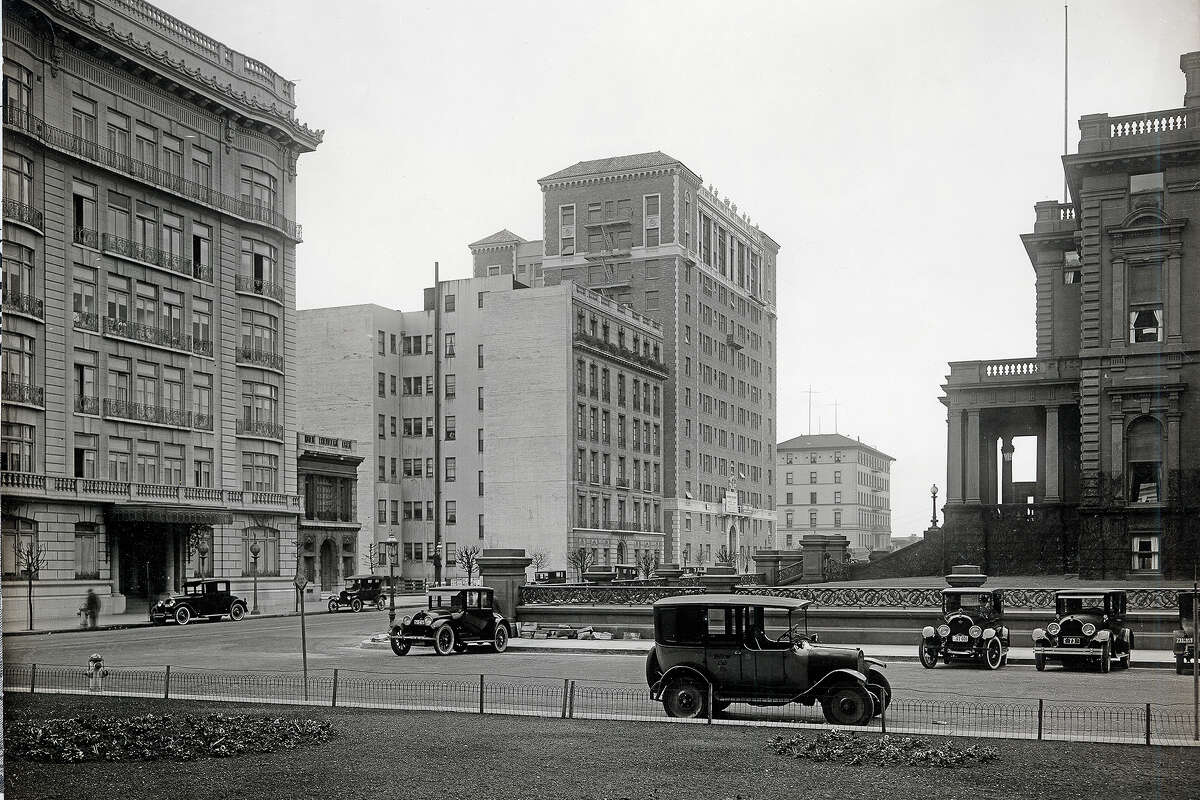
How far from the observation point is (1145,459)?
835 inches

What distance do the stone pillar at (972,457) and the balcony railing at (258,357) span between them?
1966 cm

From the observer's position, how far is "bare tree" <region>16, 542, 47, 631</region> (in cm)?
1521

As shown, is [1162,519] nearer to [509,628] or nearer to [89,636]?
[509,628]

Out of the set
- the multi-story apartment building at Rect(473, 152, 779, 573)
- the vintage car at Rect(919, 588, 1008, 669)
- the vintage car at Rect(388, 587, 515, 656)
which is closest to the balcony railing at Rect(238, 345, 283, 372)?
the multi-story apartment building at Rect(473, 152, 779, 573)

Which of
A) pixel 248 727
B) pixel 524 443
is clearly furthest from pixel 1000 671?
pixel 524 443

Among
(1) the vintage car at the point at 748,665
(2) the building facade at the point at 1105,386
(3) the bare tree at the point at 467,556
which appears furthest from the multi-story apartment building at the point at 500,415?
(2) the building facade at the point at 1105,386

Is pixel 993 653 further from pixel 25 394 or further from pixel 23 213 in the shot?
pixel 23 213

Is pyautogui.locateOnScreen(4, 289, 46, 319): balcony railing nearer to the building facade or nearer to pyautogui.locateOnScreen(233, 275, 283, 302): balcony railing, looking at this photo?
pyautogui.locateOnScreen(233, 275, 283, 302): balcony railing

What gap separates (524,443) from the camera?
174 feet

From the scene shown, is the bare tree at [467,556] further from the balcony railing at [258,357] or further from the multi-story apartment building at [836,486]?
→ the balcony railing at [258,357]

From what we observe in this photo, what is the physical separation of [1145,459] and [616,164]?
36.8 ft

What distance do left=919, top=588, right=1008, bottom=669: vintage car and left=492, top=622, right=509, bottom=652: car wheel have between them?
9262 mm

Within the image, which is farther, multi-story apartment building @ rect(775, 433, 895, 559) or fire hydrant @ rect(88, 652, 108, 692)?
multi-story apartment building @ rect(775, 433, 895, 559)

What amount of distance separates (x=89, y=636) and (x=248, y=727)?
3.41m
